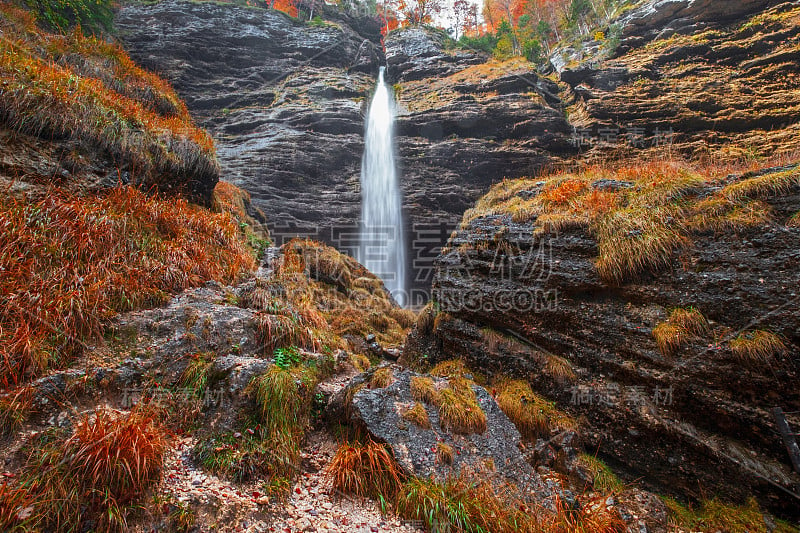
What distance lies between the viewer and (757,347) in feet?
12.6

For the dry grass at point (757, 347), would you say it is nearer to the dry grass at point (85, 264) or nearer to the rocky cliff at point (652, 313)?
the rocky cliff at point (652, 313)

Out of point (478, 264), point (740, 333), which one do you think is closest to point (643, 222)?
A: point (740, 333)

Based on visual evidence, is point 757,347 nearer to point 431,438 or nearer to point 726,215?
point 726,215

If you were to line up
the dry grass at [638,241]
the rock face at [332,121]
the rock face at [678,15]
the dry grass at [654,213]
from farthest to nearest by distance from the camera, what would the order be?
1. the rock face at [332,121]
2. the rock face at [678,15]
3. the dry grass at [638,241]
4. the dry grass at [654,213]

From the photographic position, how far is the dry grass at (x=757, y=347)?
376cm

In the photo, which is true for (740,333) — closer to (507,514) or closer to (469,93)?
(507,514)

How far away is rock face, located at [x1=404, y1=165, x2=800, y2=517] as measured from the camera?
375 cm

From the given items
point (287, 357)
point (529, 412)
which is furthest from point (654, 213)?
point (287, 357)

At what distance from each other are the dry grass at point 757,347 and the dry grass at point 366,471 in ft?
14.3

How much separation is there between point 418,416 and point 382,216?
1131 cm

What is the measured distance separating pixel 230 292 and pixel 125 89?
288 inches

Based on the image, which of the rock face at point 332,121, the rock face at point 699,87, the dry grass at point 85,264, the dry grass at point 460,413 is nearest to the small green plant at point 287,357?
the dry grass at point 85,264

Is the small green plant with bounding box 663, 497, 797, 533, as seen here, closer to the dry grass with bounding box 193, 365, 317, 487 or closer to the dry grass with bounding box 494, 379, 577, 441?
the dry grass with bounding box 494, 379, 577, 441

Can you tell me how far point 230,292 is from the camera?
5.64m
